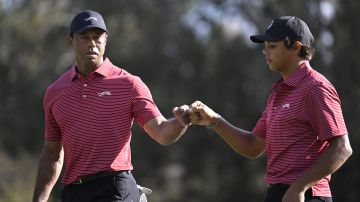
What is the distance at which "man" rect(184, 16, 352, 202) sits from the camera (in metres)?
5.48

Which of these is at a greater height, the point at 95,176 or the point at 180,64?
the point at 95,176

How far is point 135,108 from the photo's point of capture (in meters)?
6.34

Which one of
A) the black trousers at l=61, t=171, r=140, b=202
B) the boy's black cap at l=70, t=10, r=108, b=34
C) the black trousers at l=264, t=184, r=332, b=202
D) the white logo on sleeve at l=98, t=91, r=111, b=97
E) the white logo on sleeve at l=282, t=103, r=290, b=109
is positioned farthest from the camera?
the boy's black cap at l=70, t=10, r=108, b=34

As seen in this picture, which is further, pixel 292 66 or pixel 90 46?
pixel 90 46

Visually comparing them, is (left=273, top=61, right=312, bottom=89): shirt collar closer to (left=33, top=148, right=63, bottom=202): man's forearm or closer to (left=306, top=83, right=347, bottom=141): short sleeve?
(left=306, top=83, right=347, bottom=141): short sleeve

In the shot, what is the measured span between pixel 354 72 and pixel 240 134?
19521mm

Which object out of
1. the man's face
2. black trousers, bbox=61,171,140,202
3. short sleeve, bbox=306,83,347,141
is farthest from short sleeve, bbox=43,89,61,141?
short sleeve, bbox=306,83,347,141

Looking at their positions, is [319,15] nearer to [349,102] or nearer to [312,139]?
[349,102]

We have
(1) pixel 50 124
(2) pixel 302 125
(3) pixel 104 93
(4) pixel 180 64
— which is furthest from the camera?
(4) pixel 180 64

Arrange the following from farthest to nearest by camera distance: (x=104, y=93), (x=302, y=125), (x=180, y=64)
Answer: (x=180, y=64) → (x=104, y=93) → (x=302, y=125)

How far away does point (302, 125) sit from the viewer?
18.6 feet

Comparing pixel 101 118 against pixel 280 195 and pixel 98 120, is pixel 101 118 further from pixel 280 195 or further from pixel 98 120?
pixel 280 195

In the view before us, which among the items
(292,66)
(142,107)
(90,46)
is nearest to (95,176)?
(142,107)

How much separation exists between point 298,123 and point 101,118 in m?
1.47
